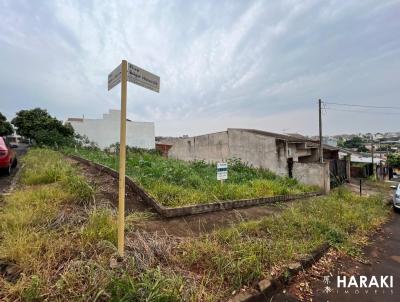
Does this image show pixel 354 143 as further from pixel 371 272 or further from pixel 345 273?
pixel 345 273

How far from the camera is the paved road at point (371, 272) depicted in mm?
3035

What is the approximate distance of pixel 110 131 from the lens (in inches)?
1369

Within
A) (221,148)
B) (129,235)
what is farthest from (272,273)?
(221,148)

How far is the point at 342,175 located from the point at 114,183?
752 inches

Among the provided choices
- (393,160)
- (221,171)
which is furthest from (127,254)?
(393,160)

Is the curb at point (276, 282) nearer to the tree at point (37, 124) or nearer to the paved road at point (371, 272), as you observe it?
the paved road at point (371, 272)

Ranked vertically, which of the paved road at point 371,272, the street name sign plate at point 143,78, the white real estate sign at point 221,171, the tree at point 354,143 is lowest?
the paved road at point 371,272

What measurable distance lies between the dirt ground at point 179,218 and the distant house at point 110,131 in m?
27.8

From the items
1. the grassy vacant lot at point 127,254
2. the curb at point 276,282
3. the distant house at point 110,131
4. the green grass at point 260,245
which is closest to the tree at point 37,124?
the distant house at point 110,131

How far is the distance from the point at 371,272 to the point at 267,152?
10791 millimetres

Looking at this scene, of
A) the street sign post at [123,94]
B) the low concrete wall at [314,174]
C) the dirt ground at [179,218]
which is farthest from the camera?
the low concrete wall at [314,174]

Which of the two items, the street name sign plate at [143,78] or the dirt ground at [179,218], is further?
the dirt ground at [179,218]

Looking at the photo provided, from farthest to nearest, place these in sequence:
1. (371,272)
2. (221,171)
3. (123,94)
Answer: (221,171), (371,272), (123,94)

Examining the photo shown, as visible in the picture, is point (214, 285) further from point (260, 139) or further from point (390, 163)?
point (390, 163)
